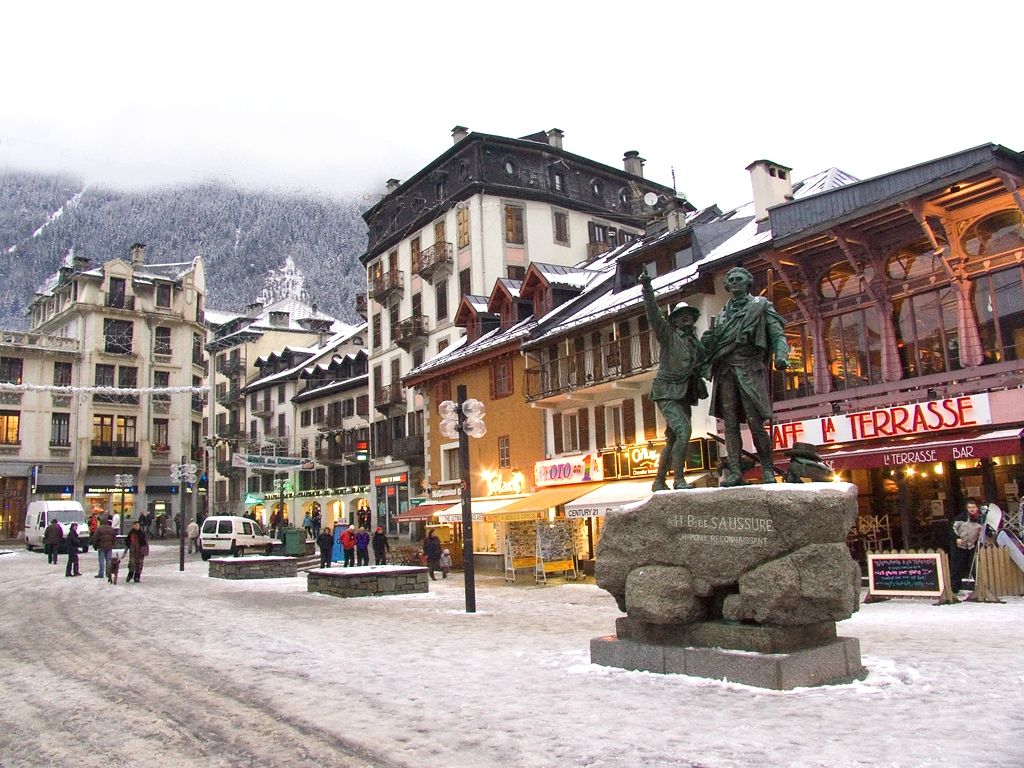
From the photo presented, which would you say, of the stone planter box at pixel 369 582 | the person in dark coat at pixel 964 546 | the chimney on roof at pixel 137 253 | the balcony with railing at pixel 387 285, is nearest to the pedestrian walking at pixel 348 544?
the stone planter box at pixel 369 582

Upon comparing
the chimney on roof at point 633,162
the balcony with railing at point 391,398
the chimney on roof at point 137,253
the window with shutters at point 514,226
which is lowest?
the balcony with railing at point 391,398

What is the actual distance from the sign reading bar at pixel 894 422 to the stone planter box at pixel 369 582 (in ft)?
30.5

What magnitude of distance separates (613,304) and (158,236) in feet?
482

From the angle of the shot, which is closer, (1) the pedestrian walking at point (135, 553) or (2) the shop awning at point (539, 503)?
(1) the pedestrian walking at point (135, 553)

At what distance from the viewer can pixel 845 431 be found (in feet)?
63.6

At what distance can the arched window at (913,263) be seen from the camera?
19.0 meters

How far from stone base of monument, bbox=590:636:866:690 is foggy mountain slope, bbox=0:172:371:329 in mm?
110068

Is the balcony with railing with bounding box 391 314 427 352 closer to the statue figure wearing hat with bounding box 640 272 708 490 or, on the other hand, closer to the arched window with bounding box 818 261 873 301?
the arched window with bounding box 818 261 873 301

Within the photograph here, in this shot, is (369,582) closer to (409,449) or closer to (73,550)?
(73,550)

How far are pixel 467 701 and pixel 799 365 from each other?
54.3ft

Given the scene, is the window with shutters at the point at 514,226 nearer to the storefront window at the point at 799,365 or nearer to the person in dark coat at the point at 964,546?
the storefront window at the point at 799,365

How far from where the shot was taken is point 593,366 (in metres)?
26.4

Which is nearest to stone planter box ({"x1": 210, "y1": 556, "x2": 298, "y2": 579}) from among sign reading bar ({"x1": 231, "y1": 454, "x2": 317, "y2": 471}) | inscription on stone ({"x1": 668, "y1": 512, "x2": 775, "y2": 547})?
sign reading bar ({"x1": 231, "y1": 454, "x2": 317, "y2": 471})

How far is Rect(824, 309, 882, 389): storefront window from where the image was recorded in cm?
1992
